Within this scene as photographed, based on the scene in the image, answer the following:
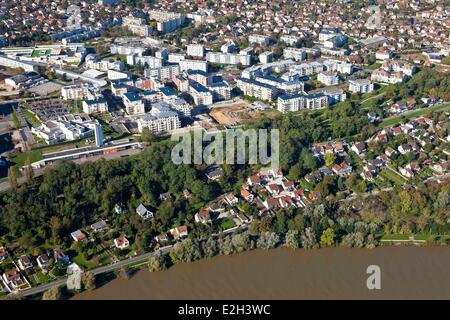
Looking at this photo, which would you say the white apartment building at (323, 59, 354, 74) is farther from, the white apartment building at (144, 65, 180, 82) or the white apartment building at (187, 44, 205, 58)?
the white apartment building at (144, 65, 180, 82)

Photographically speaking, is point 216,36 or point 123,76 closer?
point 123,76

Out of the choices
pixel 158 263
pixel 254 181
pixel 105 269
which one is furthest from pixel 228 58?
pixel 105 269

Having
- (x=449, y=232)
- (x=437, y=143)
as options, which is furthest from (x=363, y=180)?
(x=437, y=143)

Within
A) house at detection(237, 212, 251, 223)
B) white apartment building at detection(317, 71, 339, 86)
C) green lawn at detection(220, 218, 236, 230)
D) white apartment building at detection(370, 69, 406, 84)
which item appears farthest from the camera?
white apartment building at detection(317, 71, 339, 86)

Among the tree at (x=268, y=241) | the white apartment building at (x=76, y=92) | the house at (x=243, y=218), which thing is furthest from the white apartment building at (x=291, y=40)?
the tree at (x=268, y=241)

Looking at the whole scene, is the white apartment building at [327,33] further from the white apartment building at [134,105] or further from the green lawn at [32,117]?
the green lawn at [32,117]

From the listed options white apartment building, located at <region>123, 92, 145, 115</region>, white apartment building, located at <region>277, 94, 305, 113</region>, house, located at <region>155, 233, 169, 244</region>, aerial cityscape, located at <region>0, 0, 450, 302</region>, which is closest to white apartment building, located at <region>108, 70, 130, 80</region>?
aerial cityscape, located at <region>0, 0, 450, 302</region>

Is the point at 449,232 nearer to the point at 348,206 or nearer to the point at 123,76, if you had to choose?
the point at 348,206
